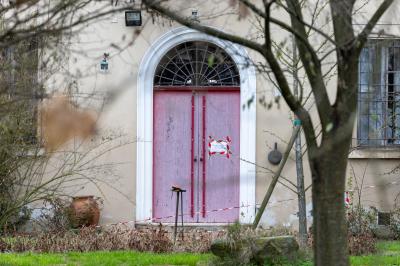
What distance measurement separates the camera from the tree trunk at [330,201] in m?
4.90

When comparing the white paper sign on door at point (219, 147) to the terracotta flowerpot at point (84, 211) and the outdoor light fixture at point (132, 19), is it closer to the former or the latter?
the terracotta flowerpot at point (84, 211)

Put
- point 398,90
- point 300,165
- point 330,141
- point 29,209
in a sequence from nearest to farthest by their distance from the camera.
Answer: point 330,141, point 300,165, point 29,209, point 398,90

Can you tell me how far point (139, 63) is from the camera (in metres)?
12.3

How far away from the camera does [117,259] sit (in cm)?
883

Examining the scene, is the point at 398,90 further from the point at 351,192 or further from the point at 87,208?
the point at 87,208

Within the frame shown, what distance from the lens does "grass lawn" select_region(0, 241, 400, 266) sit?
856 cm

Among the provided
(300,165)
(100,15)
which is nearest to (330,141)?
(100,15)

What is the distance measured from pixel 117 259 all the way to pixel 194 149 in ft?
13.5

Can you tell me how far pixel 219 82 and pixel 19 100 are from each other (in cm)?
769

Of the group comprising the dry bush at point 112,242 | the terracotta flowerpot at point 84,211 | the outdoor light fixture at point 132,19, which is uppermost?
the outdoor light fixture at point 132,19

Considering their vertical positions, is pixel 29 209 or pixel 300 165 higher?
pixel 300 165

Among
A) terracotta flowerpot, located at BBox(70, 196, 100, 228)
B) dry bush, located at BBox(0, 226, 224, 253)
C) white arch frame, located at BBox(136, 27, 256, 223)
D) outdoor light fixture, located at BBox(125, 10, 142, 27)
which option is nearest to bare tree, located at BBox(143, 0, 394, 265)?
dry bush, located at BBox(0, 226, 224, 253)

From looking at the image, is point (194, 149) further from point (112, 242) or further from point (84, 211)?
point (112, 242)

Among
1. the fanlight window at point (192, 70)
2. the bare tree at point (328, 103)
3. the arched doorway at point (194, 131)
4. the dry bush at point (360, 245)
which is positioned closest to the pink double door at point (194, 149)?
the arched doorway at point (194, 131)
